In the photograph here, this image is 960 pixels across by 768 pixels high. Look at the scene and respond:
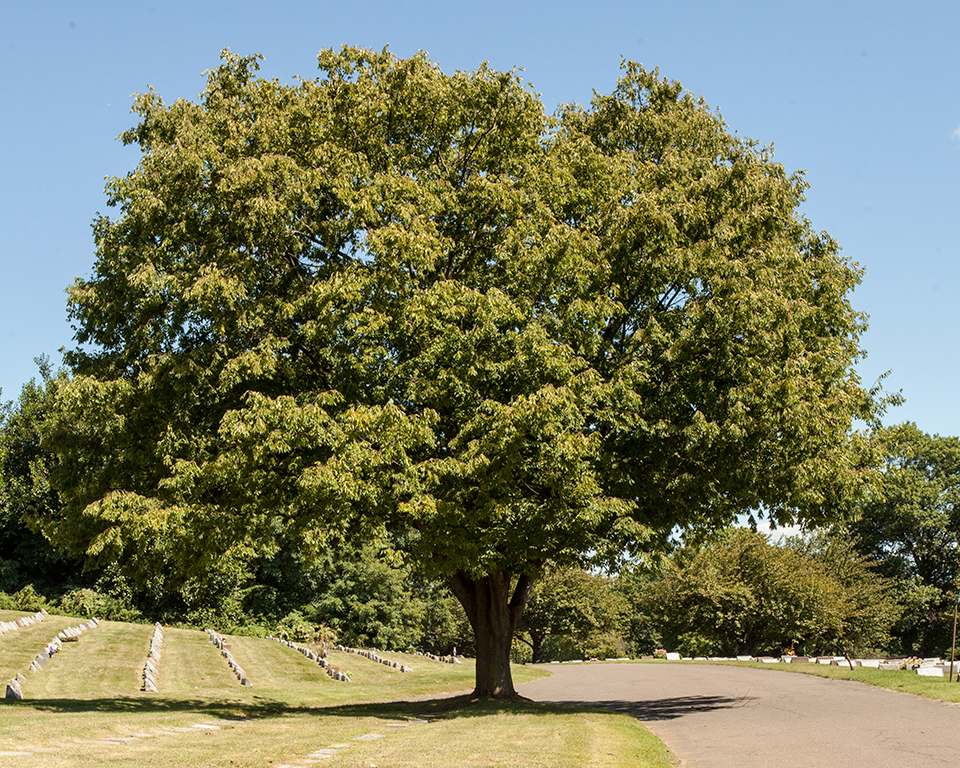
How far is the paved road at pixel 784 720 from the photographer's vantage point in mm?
10586

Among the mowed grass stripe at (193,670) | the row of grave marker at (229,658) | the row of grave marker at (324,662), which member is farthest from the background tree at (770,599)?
the mowed grass stripe at (193,670)

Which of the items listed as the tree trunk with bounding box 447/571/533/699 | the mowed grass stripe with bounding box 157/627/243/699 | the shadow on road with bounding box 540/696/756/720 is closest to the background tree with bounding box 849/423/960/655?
the shadow on road with bounding box 540/696/756/720

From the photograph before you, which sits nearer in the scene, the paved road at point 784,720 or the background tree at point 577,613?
the paved road at point 784,720

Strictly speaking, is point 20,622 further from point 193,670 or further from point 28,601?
point 193,670

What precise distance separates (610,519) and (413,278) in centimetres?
589

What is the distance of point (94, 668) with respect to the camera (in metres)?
24.6

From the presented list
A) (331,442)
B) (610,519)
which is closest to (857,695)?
(610,519)

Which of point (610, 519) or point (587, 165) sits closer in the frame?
point (610, 519)

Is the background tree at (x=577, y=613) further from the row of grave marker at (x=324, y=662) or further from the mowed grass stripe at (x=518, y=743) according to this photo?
the mowed grass stripe at (x=518, y=743)

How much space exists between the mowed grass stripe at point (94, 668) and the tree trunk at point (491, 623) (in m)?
9.10

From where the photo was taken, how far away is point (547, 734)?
1190 centimetres

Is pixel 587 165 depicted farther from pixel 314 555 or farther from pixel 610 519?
pixel 314 555

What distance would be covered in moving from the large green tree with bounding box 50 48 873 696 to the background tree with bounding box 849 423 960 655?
5110 centimetres

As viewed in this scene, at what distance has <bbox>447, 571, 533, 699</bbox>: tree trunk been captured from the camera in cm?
1822
